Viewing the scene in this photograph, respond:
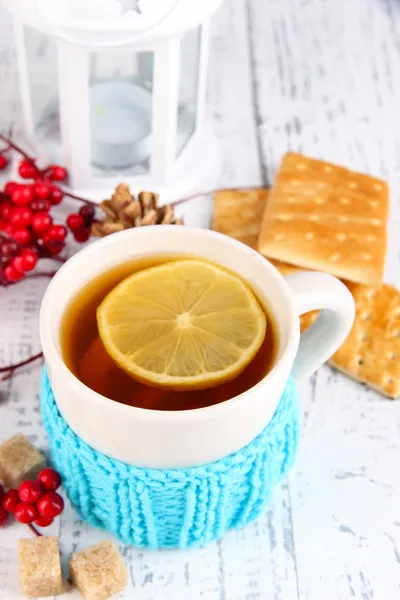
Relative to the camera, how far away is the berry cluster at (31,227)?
722mm

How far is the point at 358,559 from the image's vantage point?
0.60 meters

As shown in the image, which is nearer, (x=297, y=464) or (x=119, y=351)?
(x=119, y=351)

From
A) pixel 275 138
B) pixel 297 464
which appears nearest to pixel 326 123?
pixel 275 138

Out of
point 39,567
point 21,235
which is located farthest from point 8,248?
point 39,567

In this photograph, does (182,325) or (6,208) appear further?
(6,208)

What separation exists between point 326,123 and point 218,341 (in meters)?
0.49

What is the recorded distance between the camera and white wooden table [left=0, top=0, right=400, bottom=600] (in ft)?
1.94

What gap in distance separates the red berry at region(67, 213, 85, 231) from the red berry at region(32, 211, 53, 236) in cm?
2

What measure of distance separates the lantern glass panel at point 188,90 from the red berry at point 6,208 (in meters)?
0.19

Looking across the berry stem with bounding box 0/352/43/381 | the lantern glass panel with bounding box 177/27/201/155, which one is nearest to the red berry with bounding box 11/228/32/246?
the berry stem with bounding box 0/352/43/381

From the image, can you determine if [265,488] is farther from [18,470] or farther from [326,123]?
[326,123]

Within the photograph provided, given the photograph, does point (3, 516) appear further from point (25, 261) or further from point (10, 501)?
point (25, 261)

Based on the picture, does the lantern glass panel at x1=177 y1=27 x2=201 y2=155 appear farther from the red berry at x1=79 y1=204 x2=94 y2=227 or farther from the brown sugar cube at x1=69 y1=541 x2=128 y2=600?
the brown sugar cube at x1=69 y1=541 x2=128 y2=600

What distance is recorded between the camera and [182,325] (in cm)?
56
